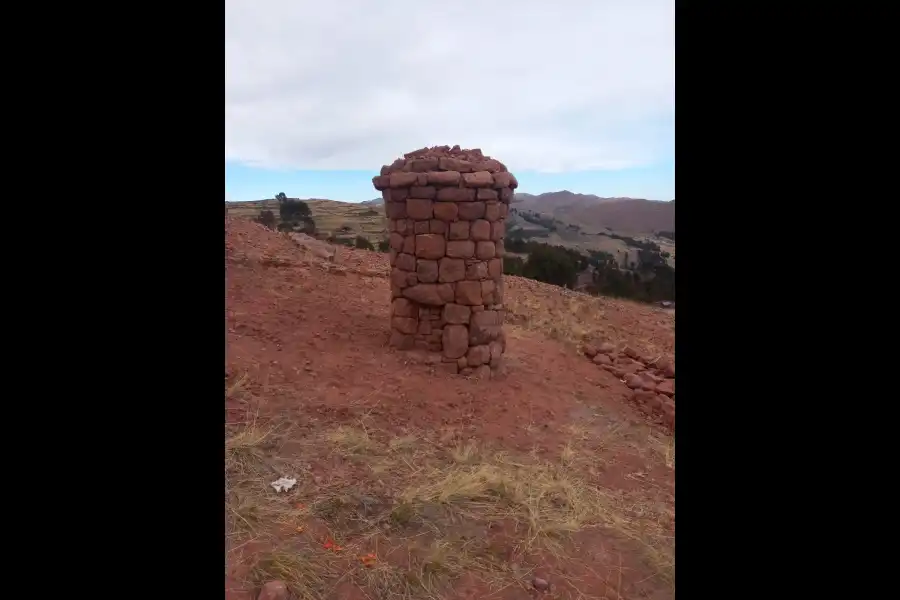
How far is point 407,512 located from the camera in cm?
388

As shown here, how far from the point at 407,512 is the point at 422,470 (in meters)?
0.76

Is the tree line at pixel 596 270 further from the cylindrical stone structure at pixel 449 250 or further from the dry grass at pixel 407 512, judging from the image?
the dry grass at pixel 407 512

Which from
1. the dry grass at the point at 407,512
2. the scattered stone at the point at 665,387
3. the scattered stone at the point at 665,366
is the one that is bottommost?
the dry grass at the point at 407,512

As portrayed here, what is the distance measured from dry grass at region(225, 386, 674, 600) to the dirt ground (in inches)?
0.6

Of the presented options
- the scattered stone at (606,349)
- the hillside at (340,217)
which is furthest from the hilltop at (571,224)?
the scattered stone at (606,349)

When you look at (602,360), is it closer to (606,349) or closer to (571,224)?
(606,349)

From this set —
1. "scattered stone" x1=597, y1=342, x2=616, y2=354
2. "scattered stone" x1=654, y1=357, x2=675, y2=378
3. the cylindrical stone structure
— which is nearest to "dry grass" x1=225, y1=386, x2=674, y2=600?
the cylindrical stone structure

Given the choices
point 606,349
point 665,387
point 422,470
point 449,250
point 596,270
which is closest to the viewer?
point 422,470

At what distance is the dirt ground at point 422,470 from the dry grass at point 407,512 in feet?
0.05

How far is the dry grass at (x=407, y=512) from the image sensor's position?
10.6ft

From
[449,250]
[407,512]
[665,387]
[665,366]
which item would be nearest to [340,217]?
[665,366]
